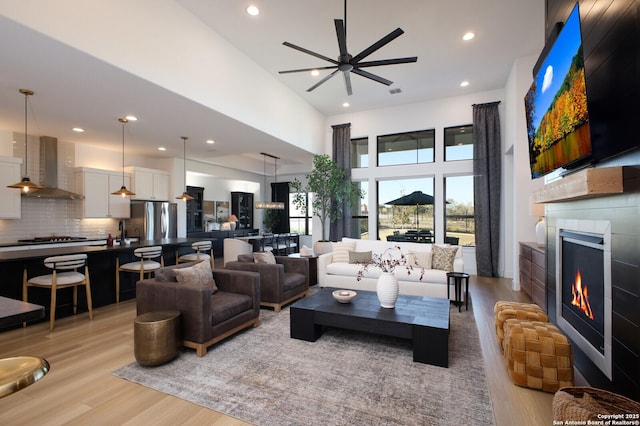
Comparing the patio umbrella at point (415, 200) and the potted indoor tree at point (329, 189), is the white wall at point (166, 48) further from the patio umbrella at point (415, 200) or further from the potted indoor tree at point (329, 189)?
the patio umbrella at point (415, 200)

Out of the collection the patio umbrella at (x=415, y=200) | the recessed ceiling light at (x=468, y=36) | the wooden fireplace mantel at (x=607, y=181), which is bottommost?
the wooden fireplace mantel at (x=607, y=181)

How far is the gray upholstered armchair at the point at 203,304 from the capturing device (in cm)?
286

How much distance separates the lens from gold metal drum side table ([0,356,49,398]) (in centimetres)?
108

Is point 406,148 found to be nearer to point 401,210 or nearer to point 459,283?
point 401,210

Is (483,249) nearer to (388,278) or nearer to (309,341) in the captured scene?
(388,278)

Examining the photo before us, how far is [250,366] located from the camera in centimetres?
268

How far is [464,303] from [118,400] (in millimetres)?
4267

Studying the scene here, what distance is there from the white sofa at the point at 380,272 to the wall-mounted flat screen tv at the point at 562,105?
2066 millimetres

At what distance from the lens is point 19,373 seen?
3.87 feet

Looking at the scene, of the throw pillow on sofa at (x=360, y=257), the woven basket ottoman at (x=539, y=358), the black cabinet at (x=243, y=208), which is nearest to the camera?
the woven basket ottoman at (x=539, y=358)

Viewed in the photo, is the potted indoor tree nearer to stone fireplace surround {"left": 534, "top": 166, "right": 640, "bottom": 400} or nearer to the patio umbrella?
the patio umbrella

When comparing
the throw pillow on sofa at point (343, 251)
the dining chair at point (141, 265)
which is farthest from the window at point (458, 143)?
the dining chair at point (141, 265)

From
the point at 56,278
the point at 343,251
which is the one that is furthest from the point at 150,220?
the point at 343,251

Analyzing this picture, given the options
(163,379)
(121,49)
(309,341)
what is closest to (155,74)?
(121,49)
